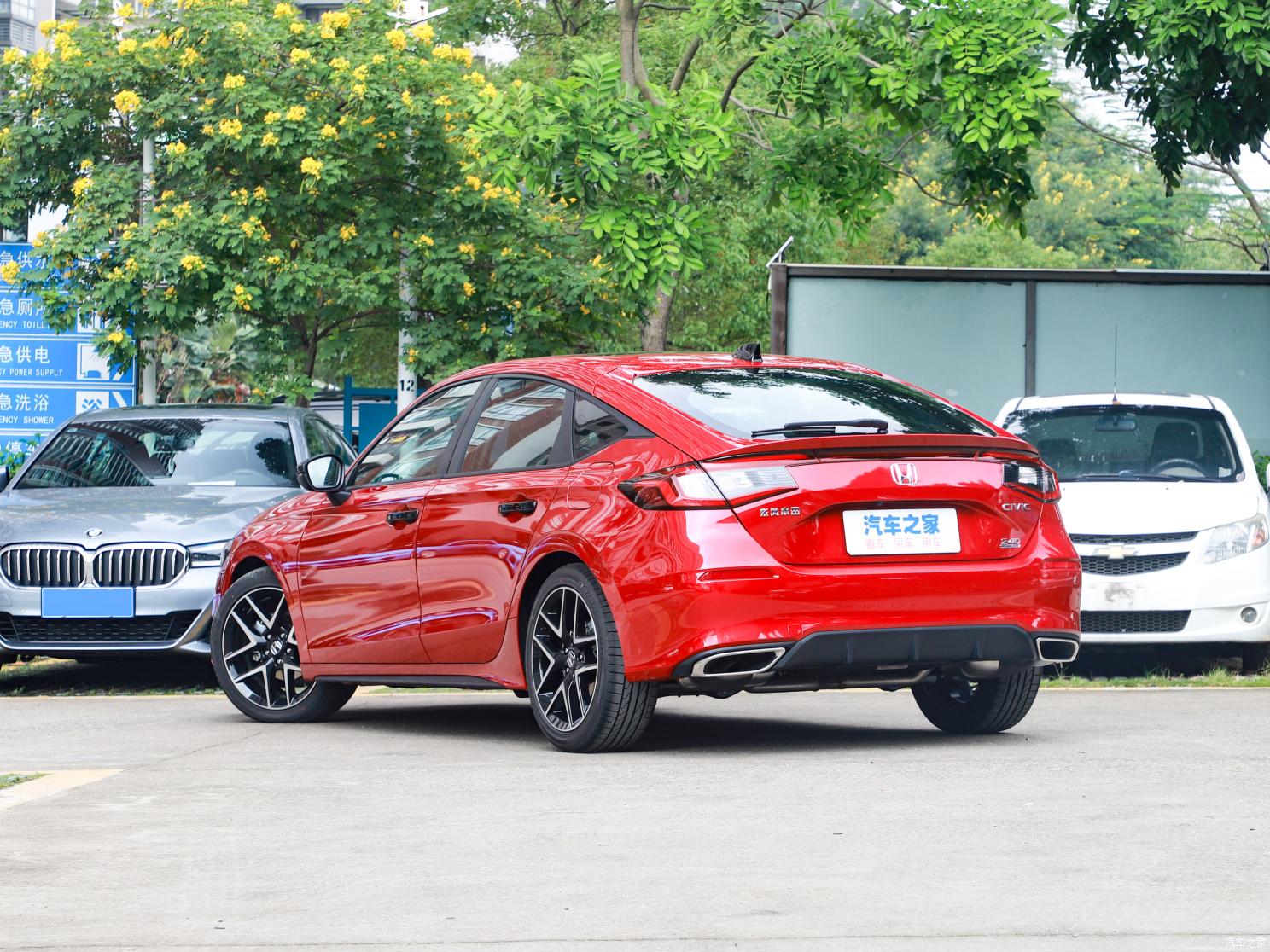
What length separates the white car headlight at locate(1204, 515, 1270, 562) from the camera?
11648mm

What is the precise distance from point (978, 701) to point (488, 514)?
2071 mm

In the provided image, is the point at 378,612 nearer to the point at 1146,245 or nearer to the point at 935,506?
the point at 935,506

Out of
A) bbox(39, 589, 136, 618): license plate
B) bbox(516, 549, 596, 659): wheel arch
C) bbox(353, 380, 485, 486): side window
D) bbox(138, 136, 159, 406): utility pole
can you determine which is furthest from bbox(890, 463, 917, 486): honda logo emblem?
bbox(138, 136, 159, 406): utility pole

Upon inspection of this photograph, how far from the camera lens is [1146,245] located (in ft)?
238

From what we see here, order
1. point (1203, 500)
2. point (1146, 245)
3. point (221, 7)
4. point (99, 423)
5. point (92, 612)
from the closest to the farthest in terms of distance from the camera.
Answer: point (92, 612) < point (1203, 500) < point (99, 423) < point (221, 7) < point (1146, 245)

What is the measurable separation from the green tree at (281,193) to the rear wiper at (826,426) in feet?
41.5

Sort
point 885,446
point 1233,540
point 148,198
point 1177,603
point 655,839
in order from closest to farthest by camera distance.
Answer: point 655,839 < point 885,446 < point 1177,603 < point 1233,540 < point 148,198

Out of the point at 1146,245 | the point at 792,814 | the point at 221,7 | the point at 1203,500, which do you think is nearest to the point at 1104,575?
the point at 1203,500

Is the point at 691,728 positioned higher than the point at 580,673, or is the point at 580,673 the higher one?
the point at 580,673

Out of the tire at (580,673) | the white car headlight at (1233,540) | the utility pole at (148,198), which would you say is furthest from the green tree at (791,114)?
the tire at (580,673)

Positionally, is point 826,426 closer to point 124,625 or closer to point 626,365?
point 626,365

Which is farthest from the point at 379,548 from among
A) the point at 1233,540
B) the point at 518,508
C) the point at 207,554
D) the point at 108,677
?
the point at 1233,540

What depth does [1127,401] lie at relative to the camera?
13.2 meters

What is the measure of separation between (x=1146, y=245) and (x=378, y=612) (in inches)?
2637
